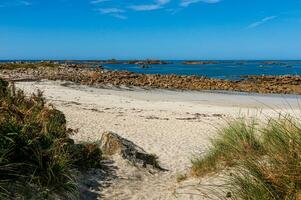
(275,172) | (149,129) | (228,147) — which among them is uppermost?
(275,172)

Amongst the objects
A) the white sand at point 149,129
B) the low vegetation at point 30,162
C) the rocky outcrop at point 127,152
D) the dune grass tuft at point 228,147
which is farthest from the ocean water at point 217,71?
the low vegetation at point 30,162

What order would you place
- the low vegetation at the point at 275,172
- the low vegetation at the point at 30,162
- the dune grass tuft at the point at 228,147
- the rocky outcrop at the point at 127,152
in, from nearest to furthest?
the low vegetation at the point at 275,172, the low vegetation at the point at 30,162, the dune grass tuft at the point at 228,147, the rocky outcrop at the point at 127,152

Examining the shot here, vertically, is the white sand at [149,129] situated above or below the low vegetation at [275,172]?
below

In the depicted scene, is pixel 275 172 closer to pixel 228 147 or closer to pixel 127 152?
pixel 228 147

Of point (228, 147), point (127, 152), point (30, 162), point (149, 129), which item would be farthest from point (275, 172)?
point (149, 129)

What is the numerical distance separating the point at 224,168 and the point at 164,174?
2.24 metres

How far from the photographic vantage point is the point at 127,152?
9477 mm

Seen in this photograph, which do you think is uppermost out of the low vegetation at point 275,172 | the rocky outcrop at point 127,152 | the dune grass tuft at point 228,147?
the low vegetation at point 275,172

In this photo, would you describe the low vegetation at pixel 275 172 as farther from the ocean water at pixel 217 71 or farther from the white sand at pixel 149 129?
the ocean water at pixel 217 71

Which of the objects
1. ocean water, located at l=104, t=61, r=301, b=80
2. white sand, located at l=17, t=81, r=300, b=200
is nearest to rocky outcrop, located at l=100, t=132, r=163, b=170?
white sand, located at l=17, t=81, r=300, b=200

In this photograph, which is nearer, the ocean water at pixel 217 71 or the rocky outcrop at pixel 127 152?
the rocky outcrop at pixel 127 152

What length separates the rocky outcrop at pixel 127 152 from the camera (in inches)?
368

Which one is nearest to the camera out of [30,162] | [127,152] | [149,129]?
[30,162]

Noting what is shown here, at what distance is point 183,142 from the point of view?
13.4 metres
